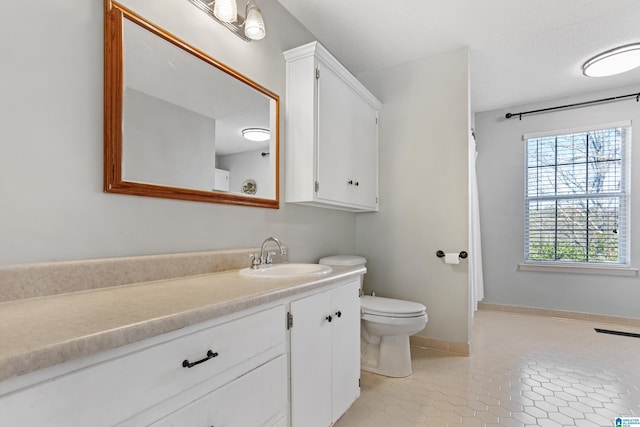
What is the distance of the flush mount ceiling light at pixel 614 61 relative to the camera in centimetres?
251

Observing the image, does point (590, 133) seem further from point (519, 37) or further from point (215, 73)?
point (215, 73)

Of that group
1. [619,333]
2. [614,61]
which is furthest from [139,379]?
A: [619,333]

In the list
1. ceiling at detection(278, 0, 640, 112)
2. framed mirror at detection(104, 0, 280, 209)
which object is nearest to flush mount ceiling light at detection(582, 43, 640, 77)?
ceiling at detection(278, 0, 640, 112)

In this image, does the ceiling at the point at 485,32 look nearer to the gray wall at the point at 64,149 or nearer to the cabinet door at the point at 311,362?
the gray wall at the point at 64,149

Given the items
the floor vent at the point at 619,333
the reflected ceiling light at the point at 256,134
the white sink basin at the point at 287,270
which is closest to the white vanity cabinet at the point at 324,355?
the white sink basin at the point at 287,270

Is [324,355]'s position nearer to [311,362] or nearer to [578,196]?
[311,362]

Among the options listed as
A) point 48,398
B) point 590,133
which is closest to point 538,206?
point 590,133

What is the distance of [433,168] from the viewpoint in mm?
2676

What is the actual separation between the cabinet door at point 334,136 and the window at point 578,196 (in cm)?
260

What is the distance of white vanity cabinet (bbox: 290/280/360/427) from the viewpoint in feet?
4.07

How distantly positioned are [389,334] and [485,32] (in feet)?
7.64

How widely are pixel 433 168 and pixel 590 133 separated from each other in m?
2.17

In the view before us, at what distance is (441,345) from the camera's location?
259 centimetres

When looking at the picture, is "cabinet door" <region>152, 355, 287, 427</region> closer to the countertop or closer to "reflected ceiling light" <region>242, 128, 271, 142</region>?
the countertop
